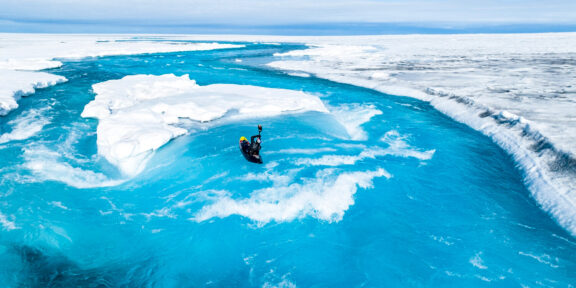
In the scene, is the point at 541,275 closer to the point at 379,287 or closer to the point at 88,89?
the point at 379,287

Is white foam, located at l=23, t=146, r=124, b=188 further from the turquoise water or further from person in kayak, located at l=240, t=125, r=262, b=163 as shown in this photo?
person in kayak, located at l=240, t=125, r=262, b=163

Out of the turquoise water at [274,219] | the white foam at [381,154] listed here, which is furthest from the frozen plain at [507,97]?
the white foam at [381,154]

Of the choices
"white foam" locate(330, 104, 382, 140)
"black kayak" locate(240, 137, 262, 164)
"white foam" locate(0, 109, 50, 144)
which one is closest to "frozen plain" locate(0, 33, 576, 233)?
"white foam" locate(0, 109, 50, 144)

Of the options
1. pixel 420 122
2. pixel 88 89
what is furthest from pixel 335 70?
pixel 88 89

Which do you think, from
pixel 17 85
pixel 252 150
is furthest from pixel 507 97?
pixel 17 85

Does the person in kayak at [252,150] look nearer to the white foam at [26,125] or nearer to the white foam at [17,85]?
the white foam at [26,125]

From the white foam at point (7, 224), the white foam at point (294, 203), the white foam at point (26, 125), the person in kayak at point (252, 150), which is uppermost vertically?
the person in kayak at point (252, 150)

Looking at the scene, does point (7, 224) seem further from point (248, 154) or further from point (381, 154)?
point (381, 154)
